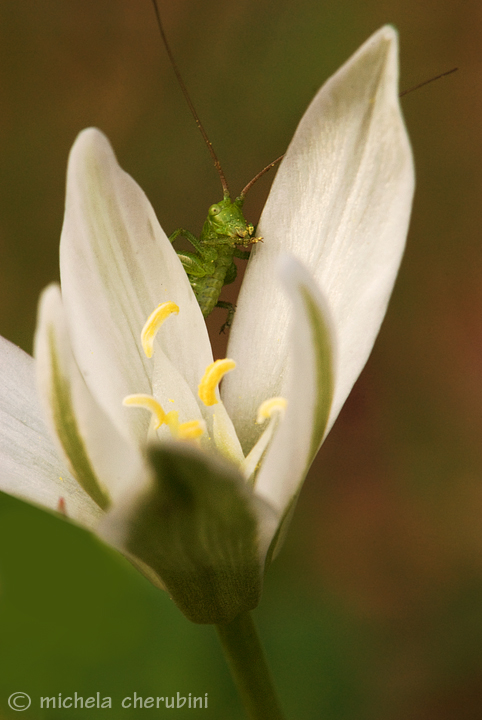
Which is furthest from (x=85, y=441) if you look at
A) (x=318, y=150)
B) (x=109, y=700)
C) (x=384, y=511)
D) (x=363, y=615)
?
(x=384, y=511)

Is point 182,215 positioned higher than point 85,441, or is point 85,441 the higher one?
point 85,441

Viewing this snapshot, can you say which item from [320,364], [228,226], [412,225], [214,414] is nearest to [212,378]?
[214,414]

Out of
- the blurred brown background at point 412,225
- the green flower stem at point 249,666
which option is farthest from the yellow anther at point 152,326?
the blurred brown background at point 412,225

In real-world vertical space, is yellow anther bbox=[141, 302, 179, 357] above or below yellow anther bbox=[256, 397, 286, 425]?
above

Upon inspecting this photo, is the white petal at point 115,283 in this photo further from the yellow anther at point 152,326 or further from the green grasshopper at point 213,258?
the green grasshopper at point 213,258

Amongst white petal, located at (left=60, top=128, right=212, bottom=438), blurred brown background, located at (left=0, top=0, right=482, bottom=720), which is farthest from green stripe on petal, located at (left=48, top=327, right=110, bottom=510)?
blurred brown background, located at (left=0, top=0, right=482, bottom=720)

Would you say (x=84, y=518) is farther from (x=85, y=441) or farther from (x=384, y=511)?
(x=384, y=511)
